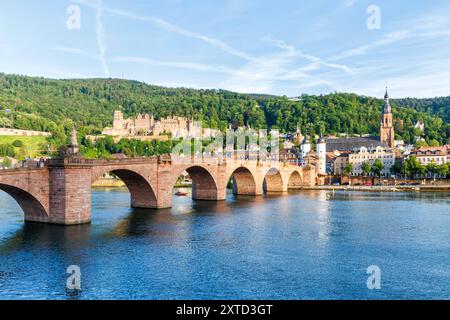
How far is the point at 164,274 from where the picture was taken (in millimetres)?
24438

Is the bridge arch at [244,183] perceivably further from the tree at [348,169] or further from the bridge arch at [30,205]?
the tree at [348,169]

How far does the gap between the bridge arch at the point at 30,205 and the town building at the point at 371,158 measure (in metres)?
98.8

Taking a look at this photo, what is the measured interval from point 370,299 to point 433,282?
467cm

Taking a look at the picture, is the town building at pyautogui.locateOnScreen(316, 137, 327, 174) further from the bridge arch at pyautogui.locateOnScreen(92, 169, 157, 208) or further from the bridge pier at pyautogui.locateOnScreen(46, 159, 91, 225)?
the bridge pier at pyautogui.locateOnScreen(46, 159, 91, 225)

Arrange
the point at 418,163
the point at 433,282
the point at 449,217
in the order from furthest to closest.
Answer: the point at 418,163 → the point at 449,217 → the point at 433,282

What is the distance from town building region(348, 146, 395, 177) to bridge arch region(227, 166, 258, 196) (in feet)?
181

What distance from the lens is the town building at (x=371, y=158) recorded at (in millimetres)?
121688

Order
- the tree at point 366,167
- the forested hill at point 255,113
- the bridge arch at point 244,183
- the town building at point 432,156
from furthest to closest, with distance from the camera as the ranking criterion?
the forested hill at point 255,113 → the tree at point 366,167 → the town building at point 432,156 → the bridge arch at point 244,183

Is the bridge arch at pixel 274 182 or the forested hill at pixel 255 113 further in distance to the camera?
the forested hill at pixel 255 113

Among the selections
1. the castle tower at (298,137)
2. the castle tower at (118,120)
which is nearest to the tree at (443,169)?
the castle tower at (298,137)

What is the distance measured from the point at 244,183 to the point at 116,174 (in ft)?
112

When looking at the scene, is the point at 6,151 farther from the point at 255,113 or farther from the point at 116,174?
the point at 255,113
